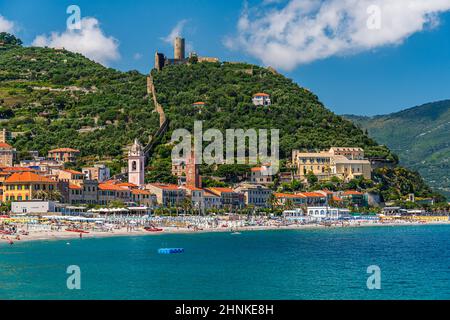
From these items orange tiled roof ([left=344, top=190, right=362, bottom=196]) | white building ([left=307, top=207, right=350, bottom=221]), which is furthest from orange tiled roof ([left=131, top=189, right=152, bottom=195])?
orange tiled roof ([left=344, top=190, right=362, bottom=196])

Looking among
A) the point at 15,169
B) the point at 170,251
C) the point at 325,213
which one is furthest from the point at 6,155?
the point at 170,251

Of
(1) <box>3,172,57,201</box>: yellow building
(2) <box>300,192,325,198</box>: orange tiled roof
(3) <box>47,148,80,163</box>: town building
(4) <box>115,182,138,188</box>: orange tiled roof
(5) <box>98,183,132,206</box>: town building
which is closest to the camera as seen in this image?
(1) <box>3,172,57,201</box>: yellow building

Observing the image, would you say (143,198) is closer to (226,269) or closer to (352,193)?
(352,193)

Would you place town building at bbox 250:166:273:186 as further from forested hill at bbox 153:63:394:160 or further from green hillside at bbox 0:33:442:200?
forested hill at bbox 153:63:394:160

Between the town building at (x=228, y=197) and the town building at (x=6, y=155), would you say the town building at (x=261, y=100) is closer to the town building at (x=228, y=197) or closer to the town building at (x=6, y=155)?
the town building at (x=228, y=197)

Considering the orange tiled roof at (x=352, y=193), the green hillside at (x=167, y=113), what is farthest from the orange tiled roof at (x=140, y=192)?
the orange tiled roof at (x=352, y=193)

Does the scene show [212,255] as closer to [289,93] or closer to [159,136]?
[159,136]
